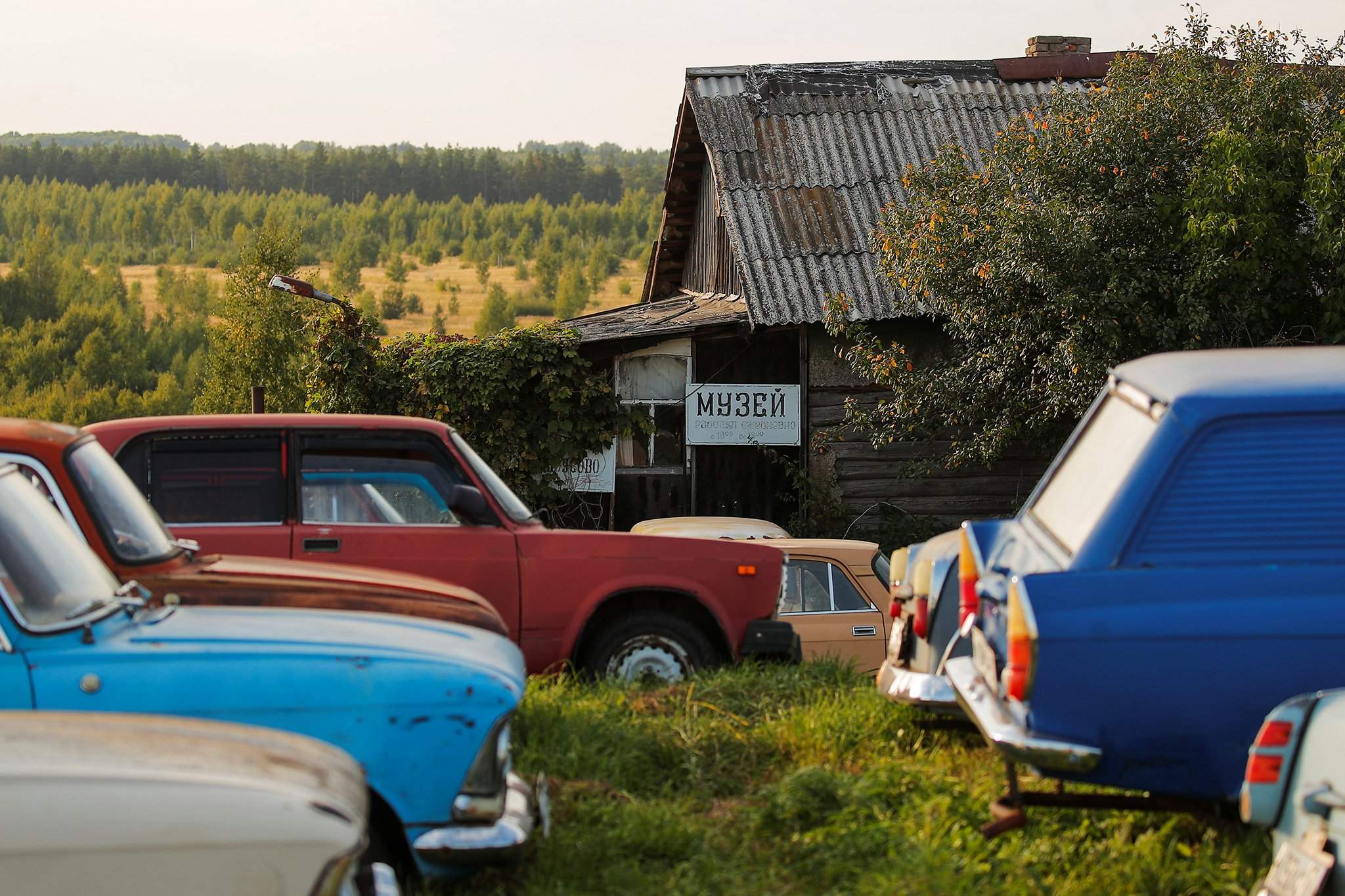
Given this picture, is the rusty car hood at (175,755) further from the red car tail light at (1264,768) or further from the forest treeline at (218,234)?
the forest treeline at (218,234)

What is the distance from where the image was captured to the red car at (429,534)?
6961 millimetres

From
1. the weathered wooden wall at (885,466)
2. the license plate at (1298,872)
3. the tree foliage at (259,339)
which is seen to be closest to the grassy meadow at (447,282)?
the tree foliage at (259,339)

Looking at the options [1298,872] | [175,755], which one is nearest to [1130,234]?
[1298,872]

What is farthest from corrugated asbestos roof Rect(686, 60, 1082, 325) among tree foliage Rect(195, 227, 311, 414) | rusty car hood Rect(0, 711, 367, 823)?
tree foliage Rect(195, 227, 311, 414)

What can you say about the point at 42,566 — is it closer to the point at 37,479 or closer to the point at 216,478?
the point at 37,479

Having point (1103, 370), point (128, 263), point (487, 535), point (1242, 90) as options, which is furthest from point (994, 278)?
point (128, 263)

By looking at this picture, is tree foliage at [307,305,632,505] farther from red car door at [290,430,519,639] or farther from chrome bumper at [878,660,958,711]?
chrome bumper at [878,660,958,711]

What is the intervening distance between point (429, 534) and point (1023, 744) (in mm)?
3677

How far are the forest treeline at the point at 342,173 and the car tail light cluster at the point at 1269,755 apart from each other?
153153 mm

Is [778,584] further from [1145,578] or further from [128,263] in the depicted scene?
[128,263]

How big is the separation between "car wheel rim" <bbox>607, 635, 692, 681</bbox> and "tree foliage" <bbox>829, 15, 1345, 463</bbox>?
269 inches

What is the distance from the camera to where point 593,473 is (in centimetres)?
1638

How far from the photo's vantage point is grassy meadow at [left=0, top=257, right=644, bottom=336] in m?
114

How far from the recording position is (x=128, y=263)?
441ft
